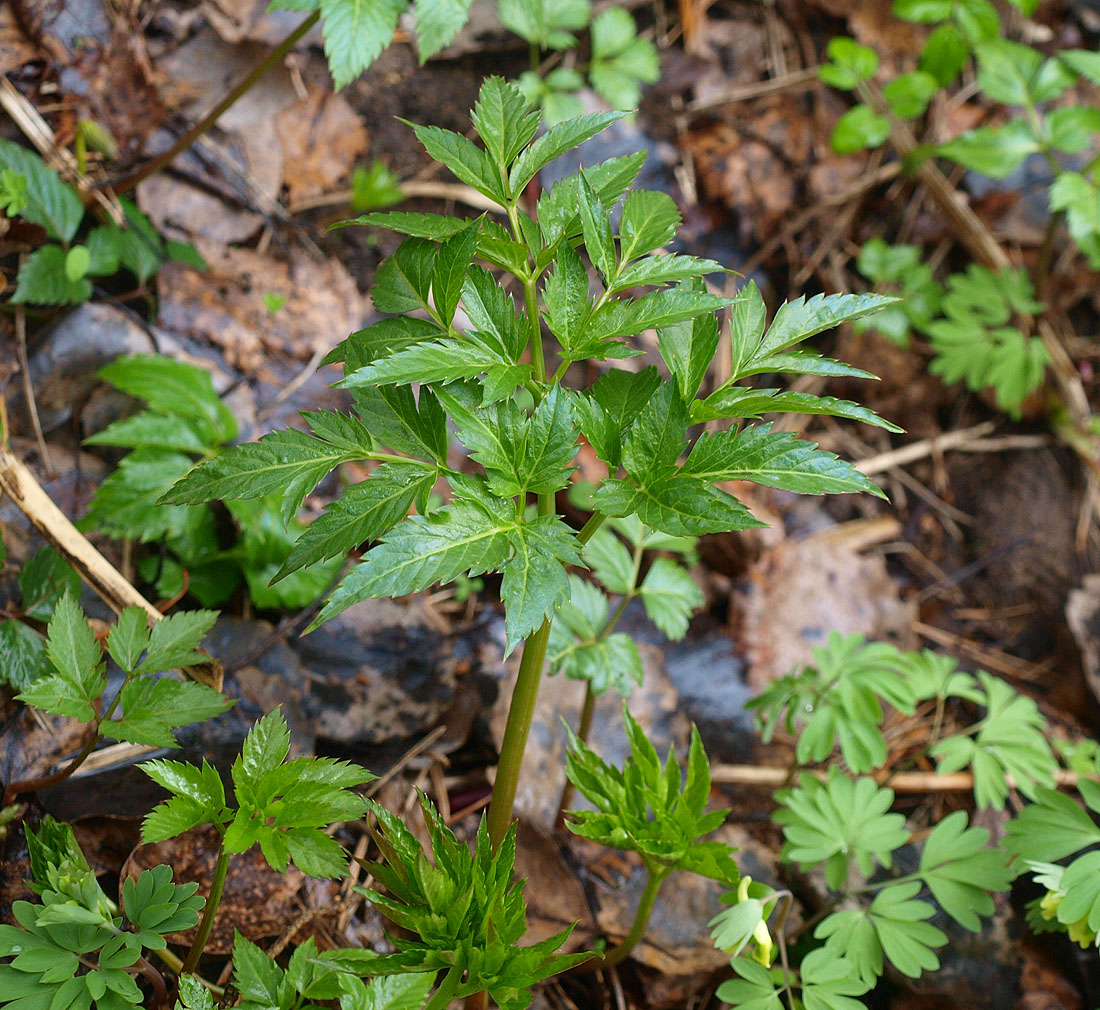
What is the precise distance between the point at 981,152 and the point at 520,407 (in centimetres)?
272

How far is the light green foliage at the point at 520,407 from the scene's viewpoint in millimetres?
1147

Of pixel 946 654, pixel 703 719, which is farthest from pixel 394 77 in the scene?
pixel 946 654

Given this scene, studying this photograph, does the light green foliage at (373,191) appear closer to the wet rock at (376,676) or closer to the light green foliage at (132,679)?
the wet rock at (376,676)

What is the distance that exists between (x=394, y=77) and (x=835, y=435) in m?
2.05

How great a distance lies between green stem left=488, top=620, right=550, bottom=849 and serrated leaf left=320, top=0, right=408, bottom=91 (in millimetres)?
1312

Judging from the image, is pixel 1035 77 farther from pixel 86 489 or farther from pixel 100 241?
pixel 86 489

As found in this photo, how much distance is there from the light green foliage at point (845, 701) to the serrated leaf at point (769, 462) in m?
0.96

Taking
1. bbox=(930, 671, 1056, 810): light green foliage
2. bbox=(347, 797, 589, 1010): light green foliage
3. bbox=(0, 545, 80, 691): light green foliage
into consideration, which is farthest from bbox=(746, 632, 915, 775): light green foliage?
bbox=(0, 545, 80, 691): light green foliage

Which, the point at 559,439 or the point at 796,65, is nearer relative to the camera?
the point at 559,439

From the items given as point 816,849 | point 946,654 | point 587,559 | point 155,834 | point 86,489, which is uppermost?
point 86,489

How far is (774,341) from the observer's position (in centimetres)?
133

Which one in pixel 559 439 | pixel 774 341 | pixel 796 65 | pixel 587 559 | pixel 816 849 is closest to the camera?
pixel 559 439

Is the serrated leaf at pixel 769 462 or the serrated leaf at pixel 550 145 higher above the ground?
the serrated leaf at pixel 550 145

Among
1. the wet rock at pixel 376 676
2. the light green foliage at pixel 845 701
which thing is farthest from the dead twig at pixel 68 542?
the light green foliage at pixel 845 701
